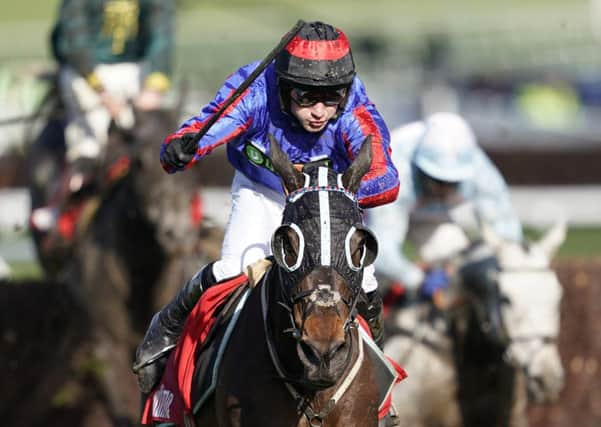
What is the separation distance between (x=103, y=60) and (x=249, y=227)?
227 inches

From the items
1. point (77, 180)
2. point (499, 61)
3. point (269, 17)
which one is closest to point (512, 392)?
point (77, 180)

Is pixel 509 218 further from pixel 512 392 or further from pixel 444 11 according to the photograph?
pixel 444 11

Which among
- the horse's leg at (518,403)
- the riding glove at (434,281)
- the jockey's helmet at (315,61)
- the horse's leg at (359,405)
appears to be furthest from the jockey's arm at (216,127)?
the horse's leg at (518,403)

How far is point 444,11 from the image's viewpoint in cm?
3609

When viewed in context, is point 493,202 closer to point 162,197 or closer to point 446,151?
point 446,151

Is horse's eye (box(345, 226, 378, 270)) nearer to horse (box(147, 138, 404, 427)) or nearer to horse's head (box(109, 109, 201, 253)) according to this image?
horse (box(147, 138, 404, 427))

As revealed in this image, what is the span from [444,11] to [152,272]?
2825 cm

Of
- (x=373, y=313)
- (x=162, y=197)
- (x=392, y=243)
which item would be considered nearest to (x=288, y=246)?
(x=373, y=313)

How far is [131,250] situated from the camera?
29.0 feet

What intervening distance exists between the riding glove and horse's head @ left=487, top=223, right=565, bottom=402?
1.40ft

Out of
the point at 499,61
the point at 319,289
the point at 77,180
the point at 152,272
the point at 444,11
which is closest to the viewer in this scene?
the point at 319,289

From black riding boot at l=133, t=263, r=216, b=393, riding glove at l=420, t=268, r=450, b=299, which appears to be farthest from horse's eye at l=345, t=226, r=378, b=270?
riding glove at l=420, t=268, r=450, b=299

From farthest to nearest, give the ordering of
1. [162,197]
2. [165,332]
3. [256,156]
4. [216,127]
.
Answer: [162,197]
[165,332]
[256,156]
[216,127]

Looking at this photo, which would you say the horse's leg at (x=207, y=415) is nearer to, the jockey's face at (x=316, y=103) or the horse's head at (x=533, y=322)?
the jockey's face at (x=316, y=103)
